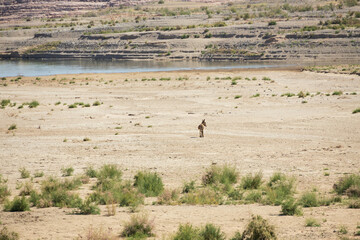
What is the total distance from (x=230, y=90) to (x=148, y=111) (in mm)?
8842

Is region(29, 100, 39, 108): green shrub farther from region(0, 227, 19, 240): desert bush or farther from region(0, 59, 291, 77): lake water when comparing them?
region(0, 227, 19, 240): desert bush

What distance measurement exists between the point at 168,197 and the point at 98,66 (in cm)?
4859

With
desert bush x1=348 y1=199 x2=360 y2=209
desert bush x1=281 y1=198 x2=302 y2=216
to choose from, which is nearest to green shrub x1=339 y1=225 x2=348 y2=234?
desert bush x1=281 y1=198 x2=302 y2=216

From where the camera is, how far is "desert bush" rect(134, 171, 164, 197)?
1370cm

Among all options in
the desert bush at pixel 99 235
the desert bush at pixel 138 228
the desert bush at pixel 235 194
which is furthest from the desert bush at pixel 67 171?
the desert bush at pixel 138 228

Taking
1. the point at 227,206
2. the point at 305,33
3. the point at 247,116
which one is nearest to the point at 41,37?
the point at 305,33

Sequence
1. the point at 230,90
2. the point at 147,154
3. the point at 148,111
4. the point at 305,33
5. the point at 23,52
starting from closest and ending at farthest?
1. the point at 147,154
2. the point at 148,111
3. the point at 230,90
4. the point at 305,33
5. the point at 23,52

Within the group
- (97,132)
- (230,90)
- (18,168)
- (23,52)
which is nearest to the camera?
(18,168)

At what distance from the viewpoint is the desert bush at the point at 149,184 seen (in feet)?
45.0

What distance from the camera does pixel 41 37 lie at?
82125 millimetres

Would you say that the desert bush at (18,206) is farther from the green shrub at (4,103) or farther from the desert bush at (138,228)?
the green shrub at (4,103)

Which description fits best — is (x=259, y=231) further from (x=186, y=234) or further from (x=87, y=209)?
(x=87, y=209)

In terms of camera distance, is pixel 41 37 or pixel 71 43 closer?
pixel 71 43

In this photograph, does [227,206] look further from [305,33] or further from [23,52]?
[23,52]
